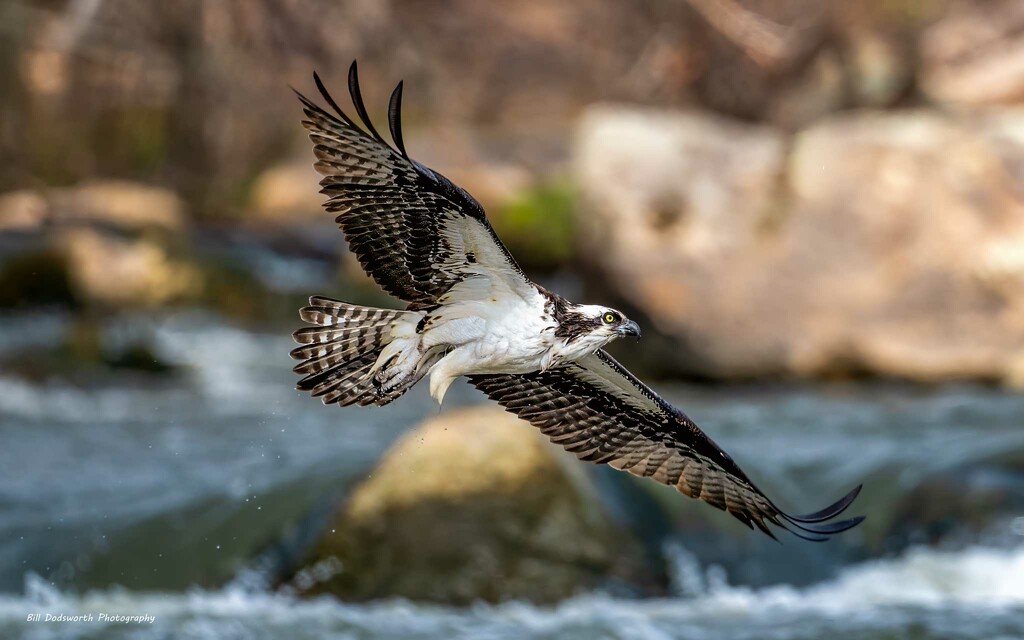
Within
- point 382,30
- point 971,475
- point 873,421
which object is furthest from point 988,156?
point 382,30

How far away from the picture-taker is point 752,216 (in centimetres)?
1266

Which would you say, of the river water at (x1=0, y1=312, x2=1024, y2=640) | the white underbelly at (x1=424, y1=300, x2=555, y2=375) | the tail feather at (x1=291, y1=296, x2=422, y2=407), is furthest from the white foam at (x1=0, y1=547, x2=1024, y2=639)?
the white underbelly at (x1=424, y1=300, x2=555, y2=375)

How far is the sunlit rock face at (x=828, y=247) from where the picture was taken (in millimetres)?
12055

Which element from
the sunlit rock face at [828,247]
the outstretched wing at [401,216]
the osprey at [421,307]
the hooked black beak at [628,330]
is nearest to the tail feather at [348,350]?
the osprey at [421,307]

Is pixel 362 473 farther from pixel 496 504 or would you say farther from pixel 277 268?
pixel 277 268

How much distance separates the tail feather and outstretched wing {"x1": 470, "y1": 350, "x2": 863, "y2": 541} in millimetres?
788

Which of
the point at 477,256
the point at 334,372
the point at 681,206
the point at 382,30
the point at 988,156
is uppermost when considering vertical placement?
the point at 988,156

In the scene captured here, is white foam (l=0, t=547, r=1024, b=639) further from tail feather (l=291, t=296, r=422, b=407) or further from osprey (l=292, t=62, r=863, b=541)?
tail feather (l=291, t=296, r=422, b=407)

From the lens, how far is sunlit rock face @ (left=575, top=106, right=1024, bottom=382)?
12.1m

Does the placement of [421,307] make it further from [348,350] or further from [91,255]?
[91,255]

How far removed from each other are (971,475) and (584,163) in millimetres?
5457

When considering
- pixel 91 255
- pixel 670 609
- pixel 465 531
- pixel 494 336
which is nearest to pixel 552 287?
pixel 91 255

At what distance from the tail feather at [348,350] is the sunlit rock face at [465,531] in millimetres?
2654

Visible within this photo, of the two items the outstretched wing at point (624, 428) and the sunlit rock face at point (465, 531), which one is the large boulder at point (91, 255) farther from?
the outstretched wing at point (624, 428)
